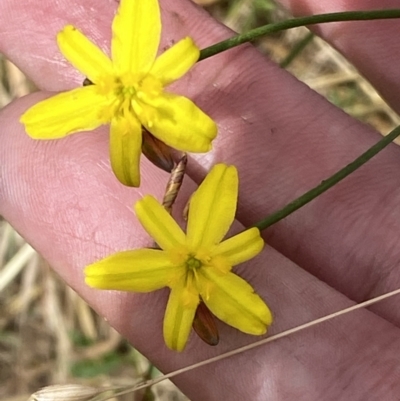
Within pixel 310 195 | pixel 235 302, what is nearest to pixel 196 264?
pixel 235 302

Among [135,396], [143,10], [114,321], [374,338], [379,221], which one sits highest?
[143,10]

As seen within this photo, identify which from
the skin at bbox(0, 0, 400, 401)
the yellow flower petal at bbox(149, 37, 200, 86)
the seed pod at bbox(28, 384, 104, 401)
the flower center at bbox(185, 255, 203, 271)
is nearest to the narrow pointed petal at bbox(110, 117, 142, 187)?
the yellow flower petal at bbox(149, 37, 200, 86)

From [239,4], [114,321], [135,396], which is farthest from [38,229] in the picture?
[239,4]

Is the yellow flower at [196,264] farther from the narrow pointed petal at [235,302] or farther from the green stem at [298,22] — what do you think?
the green stem at [298,22]

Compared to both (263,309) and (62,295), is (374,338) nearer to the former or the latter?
(263,309)

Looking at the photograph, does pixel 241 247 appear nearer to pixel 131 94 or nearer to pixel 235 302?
pixel 235 302

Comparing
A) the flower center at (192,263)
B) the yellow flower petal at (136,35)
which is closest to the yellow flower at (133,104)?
the yellow flower petal at (136,35)

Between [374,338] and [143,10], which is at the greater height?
[143,10]

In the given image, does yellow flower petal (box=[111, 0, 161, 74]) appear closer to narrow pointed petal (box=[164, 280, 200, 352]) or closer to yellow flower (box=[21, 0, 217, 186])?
yellow flower (box=[21, 0, 217, 186])
